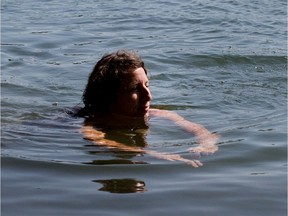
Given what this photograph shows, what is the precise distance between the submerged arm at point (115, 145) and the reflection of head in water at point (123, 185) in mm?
586

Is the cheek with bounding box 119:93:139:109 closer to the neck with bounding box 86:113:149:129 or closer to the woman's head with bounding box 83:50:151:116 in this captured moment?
the woman's head with bounding box 83:50:151:116

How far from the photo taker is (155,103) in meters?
7.74

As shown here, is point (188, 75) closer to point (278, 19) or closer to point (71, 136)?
point (71, 136)

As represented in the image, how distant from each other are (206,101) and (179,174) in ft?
9.91

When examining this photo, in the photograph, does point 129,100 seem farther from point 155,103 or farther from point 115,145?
point 155,103

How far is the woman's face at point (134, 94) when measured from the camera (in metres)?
6.00

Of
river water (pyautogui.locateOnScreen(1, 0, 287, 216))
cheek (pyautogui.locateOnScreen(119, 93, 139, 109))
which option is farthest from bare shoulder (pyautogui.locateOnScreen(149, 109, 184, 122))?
cheek (pyautogui.locateOnScreen(119, 93, 139, 109))

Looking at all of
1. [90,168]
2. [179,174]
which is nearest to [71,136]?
[90,168]

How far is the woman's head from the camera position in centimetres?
604

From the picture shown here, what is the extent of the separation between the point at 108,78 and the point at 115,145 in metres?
0.87

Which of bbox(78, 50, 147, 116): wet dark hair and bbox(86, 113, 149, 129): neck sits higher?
bbox(78, 50, 147, 116): wet dark hair

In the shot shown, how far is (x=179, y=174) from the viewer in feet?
15.7

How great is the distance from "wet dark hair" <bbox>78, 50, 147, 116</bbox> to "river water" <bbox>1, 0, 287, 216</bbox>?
0.76 feet

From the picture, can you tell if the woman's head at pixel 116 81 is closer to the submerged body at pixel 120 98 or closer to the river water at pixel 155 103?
the submerged body at pixel 120 98
